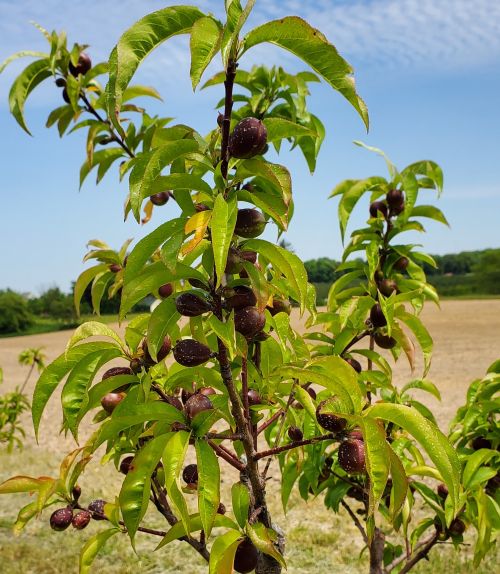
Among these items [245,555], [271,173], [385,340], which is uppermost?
[271,173]

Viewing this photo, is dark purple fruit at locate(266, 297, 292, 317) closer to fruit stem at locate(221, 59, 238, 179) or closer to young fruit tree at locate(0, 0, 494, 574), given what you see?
young fruit tree at locate(0, 0, 494, 574)

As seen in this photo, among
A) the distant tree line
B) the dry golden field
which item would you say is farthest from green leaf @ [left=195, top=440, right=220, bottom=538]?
the distant tree line

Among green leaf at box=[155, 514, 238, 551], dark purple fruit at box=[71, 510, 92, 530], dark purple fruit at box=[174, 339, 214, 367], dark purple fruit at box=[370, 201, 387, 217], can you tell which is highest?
dark purple fruit at box=[370, 201, 387, 217]

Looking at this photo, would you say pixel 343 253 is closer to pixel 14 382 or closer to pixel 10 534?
pixel 10 534

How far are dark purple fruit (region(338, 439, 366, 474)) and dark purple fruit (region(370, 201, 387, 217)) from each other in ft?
4.25

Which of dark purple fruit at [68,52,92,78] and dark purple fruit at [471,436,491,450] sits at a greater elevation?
dark purple fruit at [68,52,92,78]

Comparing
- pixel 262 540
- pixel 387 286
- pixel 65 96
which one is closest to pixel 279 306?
pixel 262 540

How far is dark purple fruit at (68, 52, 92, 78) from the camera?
2293mm

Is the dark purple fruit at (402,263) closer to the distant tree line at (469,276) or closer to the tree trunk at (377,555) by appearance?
the tree trunk at (377,555)

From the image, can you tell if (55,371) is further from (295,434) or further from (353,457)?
(295,434)

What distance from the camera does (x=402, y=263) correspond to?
91.4 inches

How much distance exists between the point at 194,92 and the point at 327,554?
4.31 m

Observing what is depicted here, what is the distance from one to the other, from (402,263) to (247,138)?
4.79 ft

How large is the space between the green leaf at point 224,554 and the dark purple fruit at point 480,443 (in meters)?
1.42
